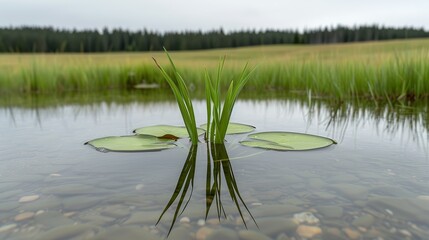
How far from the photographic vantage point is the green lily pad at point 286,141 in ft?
5.11

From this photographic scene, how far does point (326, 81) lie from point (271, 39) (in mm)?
48552

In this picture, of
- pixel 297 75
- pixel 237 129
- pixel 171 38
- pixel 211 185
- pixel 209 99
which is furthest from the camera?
pixel 171 38

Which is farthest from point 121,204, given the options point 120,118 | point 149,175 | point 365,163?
point 120,118

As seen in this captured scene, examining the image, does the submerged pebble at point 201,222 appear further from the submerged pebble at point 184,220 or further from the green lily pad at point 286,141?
the green lily pad at point 286,141

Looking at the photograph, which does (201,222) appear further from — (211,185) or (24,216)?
(24,216)

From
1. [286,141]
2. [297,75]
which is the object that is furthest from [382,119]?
[297,75]

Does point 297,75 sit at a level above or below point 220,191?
above

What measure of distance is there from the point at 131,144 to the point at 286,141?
0.82 metres

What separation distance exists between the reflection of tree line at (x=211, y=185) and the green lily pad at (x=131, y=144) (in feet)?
0.66

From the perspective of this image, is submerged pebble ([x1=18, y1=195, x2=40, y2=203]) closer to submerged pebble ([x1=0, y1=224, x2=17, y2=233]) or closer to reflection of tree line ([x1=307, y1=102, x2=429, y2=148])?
submerged pebble ([x1=0, y1=224, x2=17, y2=233])

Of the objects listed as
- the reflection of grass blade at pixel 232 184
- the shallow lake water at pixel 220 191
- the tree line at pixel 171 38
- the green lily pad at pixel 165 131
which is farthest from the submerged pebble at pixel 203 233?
the tree line at pixel 171 38

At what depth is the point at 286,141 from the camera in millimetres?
1667

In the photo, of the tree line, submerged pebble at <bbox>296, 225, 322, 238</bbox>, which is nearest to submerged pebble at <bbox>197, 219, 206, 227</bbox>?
submerged pebble at <bbox>296, 225, 322, 238</bbox>

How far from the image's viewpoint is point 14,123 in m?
2.43
